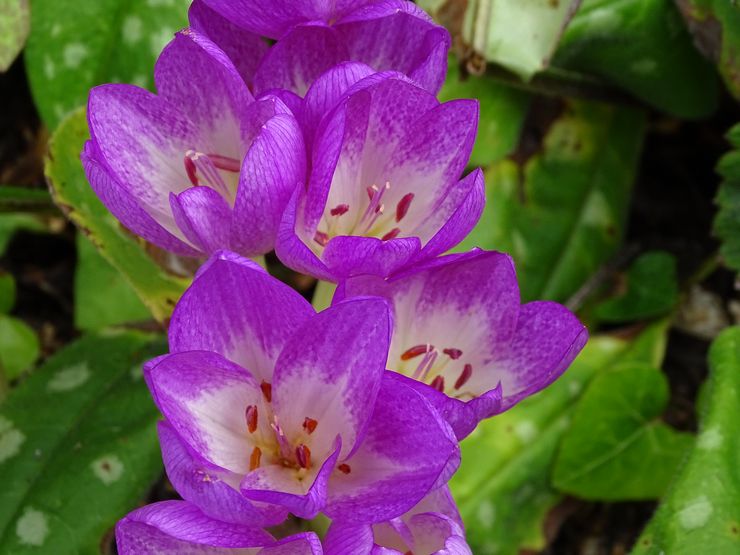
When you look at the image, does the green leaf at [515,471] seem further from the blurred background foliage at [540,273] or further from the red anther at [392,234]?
the red anther at [392,234]

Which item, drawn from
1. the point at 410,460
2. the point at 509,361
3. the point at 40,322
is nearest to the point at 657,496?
the point at 509,361

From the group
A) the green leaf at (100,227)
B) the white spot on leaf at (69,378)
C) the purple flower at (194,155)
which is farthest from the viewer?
the white spot on leaf at (69,378)

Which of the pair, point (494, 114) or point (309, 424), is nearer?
point (309, 424)

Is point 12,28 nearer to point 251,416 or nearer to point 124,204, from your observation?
point 124,204

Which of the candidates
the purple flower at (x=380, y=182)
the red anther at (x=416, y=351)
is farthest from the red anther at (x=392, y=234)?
the red anther at (x=416, y=351)

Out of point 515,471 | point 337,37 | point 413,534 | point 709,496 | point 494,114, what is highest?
point 337,37

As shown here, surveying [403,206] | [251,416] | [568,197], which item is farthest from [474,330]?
[568,197]

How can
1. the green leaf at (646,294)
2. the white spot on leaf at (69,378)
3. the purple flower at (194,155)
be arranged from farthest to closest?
the green leaf at (646,294) < the white spot on leaf at (69,378) < the purple flower at (194,155)
